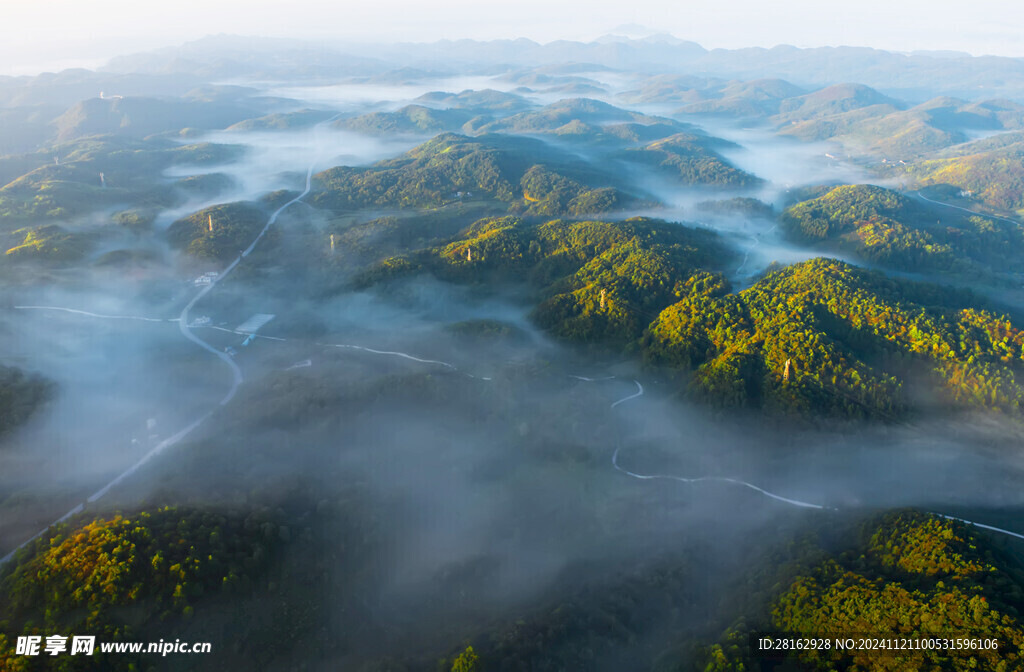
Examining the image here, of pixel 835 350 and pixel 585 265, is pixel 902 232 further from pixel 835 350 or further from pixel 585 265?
pixel 835 350

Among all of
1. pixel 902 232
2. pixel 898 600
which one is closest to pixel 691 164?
pixel 902 232

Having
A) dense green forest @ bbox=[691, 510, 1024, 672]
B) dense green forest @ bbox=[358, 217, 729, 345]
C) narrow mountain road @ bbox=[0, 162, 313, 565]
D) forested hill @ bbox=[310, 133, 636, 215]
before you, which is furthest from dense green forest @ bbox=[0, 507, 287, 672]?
forested hill @ bbox=[310, 133, 636, 215]

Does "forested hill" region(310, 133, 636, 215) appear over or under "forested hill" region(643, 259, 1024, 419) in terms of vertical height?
over

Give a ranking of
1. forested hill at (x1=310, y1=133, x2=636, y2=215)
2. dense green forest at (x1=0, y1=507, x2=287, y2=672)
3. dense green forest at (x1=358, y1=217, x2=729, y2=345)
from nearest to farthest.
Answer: dense green forest at (x1=0, y1=507, x2=287, y2=672), dense green forest at (x1=358, y1=217, x2=729, y2=345), forested hill at (x1=310, y1=133, x2=636, y2=215)

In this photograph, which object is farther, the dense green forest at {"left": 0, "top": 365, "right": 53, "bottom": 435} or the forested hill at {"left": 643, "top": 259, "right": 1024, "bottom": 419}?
the forested hill at {"left": 643, "top": 259, "right": 1024, "bottom": 419}

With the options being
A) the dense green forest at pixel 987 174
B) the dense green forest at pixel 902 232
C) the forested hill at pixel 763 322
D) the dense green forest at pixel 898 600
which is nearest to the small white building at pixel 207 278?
the forested hill at pixel 763 322

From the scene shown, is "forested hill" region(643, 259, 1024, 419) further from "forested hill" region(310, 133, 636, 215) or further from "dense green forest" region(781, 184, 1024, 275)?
"forested hill" region(310, 133, 636, 215)
